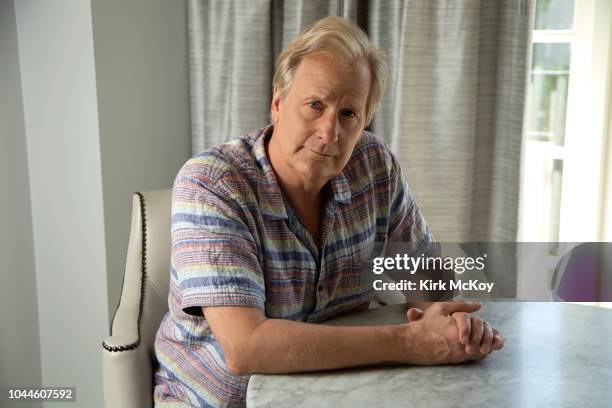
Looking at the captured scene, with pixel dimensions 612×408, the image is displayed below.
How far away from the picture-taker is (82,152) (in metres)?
2.13

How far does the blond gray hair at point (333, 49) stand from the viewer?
4.82 feet

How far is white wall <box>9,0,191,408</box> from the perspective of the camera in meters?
2.09

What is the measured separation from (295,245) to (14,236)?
1122mm

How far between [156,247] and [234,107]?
2.77 feet

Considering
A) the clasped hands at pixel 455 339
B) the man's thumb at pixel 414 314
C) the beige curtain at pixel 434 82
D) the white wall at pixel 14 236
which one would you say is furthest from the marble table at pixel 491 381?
the white wall at pixel 14 236

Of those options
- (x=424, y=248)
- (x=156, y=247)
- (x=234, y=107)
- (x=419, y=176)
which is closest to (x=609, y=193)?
(x=419, y=176)

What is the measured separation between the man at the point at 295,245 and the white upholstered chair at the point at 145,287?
5 cm

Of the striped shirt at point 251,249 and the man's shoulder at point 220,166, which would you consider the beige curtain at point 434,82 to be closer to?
the striped shirt at point 251,249

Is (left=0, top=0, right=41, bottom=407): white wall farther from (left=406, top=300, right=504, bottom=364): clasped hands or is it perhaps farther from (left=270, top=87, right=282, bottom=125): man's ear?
(left=406, top=300, right=504, bottom=364): clasped hands

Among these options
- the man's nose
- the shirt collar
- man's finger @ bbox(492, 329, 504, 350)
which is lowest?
man's finger @ bbox(492, 329, 504, 350)

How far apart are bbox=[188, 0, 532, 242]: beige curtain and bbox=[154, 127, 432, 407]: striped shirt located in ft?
2.06

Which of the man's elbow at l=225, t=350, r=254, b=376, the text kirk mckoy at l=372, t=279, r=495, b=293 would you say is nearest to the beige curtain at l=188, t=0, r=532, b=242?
the text kirk mckoy at l=372, t=279, r=495, b=293

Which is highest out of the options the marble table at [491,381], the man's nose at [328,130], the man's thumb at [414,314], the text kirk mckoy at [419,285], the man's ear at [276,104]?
the man's ear at [276,104]

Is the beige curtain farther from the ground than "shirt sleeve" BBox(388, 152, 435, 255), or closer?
farther from the ground
